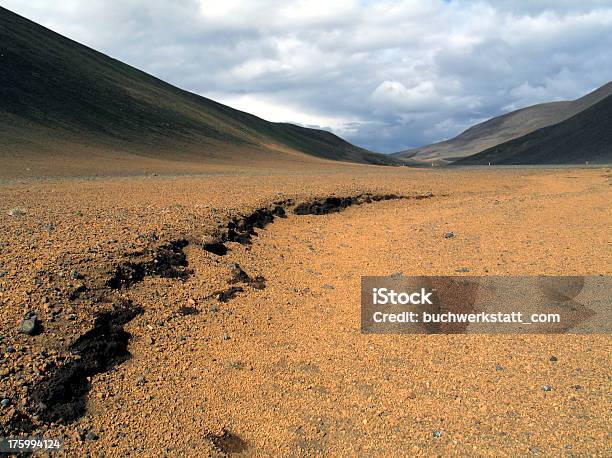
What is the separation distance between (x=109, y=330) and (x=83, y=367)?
2.12 ft

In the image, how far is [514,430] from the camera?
424 centimetres

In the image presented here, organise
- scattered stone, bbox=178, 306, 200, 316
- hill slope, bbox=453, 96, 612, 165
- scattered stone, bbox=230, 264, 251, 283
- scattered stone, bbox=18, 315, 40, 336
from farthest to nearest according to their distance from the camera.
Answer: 1. hill slope, bbox=453, 96, 612, 165
2. scattered stone, bbox=230, 264, 251, 283
3. scattered stone, bbox=178, 306, 200, 316
4. scattered stone, bbox=18, 315, 40, 336

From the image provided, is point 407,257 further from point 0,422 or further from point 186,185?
point 186,185

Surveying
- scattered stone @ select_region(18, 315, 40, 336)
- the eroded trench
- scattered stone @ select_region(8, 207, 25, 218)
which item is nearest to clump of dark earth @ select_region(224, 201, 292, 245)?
the eroded trench

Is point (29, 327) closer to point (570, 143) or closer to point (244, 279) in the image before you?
point (244, 279)

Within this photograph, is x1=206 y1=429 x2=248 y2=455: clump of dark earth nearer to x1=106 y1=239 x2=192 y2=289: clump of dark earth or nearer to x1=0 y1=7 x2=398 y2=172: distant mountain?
x1=106 y1=239 x2=192 y2=289: clump of dark earth

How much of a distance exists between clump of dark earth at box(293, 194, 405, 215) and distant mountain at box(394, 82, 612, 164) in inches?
4627

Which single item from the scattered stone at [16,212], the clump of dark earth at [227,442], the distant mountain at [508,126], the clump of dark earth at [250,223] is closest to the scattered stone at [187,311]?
the clump of dark earth at [227,442]

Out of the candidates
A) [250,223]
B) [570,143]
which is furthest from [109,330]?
[570,143]

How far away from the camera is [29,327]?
4.75m

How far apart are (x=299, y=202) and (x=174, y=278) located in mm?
6770

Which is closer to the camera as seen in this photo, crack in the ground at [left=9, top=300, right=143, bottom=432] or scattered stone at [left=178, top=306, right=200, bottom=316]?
crack in the ground at [left=9, top=300, right=143, bottom=432]

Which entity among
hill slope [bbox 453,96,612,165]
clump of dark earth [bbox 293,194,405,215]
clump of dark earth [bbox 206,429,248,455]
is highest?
hill slope [bbox 453,96,612,165]

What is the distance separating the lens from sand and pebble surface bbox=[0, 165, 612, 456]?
167 inches
